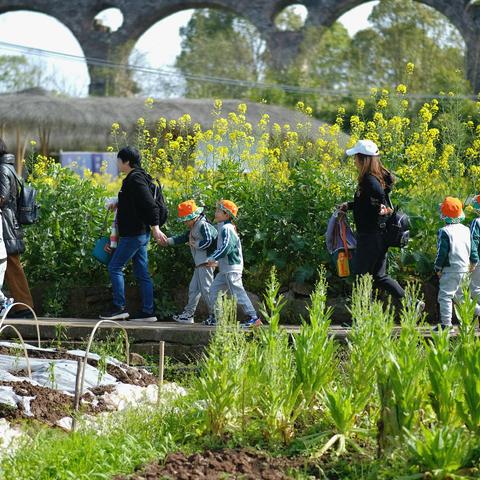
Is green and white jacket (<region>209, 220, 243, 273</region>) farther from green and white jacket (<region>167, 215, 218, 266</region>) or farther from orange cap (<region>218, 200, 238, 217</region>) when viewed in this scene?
green and white jacket (<region>167, 215, 218, 266</region>)

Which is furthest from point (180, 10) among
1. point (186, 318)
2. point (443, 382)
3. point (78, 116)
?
point (443, 382)

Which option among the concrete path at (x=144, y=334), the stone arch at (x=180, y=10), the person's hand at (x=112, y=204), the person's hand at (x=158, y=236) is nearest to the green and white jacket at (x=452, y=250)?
the concrete path at (x=144, y=334)

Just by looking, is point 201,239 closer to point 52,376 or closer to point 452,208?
point 452,208

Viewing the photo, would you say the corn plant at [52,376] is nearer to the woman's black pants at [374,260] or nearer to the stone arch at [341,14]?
the woman's black pants at [374,260]

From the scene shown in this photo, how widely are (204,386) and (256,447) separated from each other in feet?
1.11

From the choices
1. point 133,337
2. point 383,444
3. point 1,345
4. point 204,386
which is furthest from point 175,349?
point 383,444

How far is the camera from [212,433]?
4492 millimetres

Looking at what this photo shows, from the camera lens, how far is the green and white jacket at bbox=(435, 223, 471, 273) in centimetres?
730

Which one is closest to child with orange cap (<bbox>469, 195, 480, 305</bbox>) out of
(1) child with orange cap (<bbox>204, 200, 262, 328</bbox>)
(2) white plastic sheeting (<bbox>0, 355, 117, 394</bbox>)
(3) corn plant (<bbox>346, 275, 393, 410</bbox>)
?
(1) child with orange cap (<bbox>204, 200, 262, 328</bbox>)

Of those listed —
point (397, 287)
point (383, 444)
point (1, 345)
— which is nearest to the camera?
point (383, 444)

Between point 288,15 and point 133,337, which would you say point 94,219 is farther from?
point 288,15

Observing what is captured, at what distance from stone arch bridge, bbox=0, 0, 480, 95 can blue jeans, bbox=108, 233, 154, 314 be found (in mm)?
19364

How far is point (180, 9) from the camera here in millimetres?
31984

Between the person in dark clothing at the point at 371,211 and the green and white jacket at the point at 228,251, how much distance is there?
80cm
